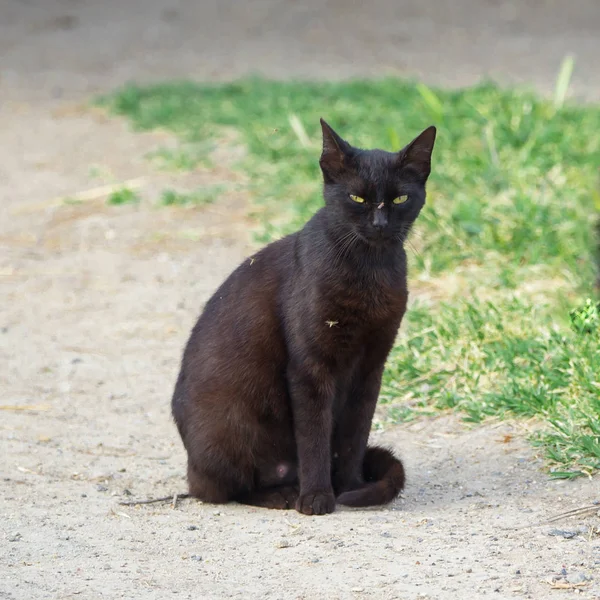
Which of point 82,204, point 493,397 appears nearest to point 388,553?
point 493,397

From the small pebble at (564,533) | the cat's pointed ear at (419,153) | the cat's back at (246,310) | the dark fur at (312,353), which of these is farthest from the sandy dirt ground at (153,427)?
the cat's pointed ear at (419,153)

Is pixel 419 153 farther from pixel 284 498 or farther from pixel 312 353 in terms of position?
pixel 284 498

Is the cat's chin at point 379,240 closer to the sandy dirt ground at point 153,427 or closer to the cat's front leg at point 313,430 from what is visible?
the cat's front leg at point 313,430

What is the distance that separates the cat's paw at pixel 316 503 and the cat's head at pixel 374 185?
812 millimetres

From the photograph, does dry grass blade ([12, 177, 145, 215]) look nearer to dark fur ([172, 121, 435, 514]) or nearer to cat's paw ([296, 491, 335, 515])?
dark fur ([172, 121, 435, 514])

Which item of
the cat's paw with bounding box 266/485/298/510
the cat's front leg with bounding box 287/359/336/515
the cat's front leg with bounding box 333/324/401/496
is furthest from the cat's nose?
the cat's paw with bounding box 266/485/298/510

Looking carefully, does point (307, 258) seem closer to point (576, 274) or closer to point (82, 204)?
point (576, 274)

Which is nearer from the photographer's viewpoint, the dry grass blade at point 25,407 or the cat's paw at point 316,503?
the cat's paw at point 316,503

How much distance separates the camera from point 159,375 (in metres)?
4.70

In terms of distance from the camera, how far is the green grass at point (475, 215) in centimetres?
396

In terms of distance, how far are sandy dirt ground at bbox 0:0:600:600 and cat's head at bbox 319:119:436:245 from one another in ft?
2.97

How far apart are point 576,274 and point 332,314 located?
2.06 meters

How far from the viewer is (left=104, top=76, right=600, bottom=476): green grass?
396 cm

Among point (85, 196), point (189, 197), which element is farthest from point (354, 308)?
point (85, 196)
